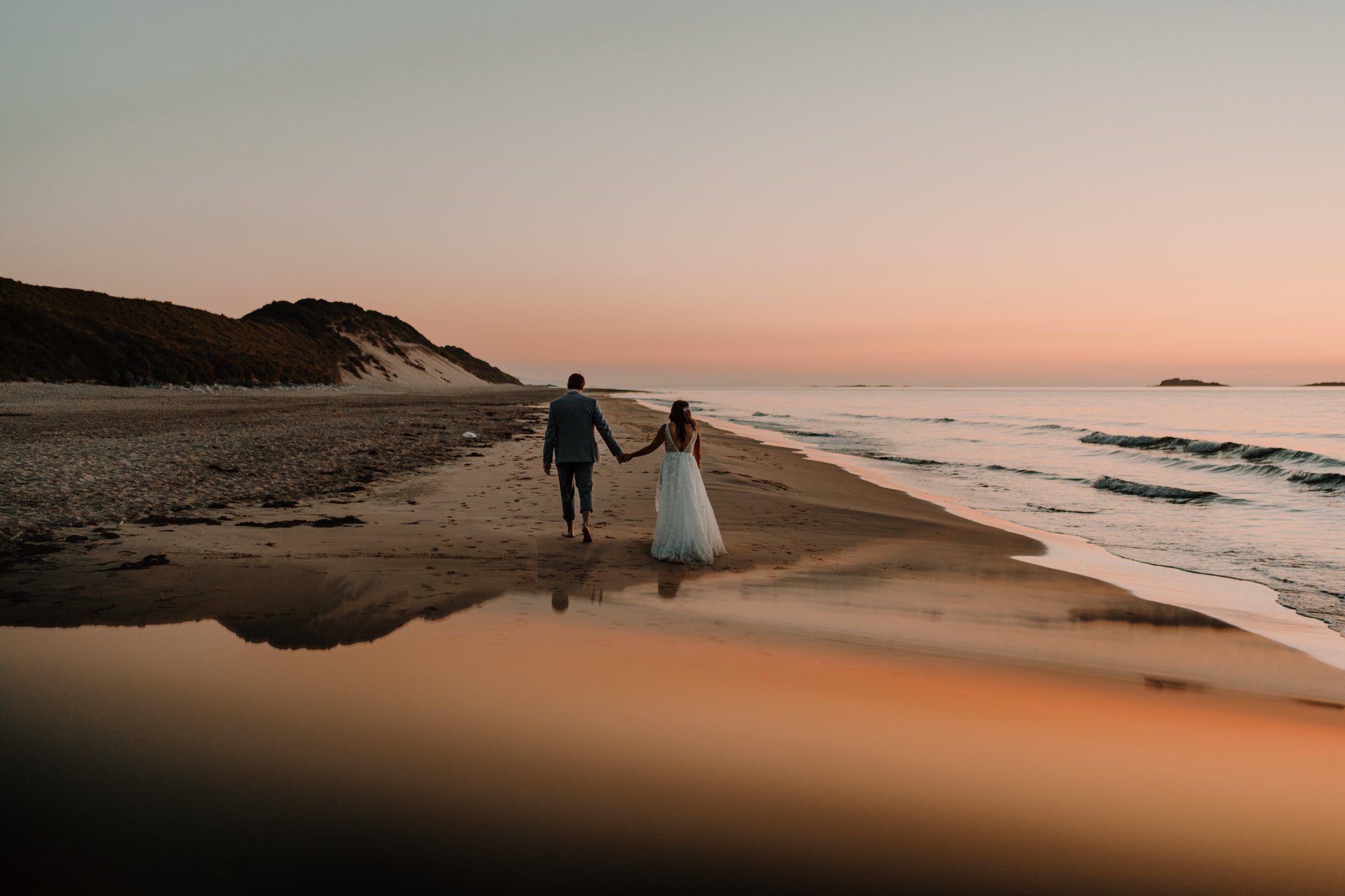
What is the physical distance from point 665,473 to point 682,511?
0.68m

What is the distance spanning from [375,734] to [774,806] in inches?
76.4

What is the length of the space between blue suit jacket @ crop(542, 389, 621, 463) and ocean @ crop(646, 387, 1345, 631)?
7.23m

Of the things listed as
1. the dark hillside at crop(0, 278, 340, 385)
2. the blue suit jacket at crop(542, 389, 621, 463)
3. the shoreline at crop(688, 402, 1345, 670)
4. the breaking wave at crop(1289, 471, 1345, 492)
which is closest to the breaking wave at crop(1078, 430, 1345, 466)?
the breaking wave at crop(1289, 471, 1345, 492)

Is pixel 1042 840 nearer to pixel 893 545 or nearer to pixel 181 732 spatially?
pixel 181 732

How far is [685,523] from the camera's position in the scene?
848 cm

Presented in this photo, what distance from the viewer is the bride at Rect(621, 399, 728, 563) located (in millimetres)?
8461

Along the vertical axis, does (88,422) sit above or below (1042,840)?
above

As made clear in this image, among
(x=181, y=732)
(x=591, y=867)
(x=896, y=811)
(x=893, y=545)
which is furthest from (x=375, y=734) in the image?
(x=893, y=545)

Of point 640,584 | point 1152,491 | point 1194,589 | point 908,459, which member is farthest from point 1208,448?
point 640,584

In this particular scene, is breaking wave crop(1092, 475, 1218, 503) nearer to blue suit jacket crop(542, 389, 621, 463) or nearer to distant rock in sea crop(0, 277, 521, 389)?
blue suit jacket crop(542, 389, 621, 463)

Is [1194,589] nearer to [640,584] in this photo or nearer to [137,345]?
[640,584]

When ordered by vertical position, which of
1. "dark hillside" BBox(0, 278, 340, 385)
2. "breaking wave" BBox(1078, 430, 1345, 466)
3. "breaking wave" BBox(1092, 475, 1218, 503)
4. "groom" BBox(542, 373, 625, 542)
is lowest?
"breaking wave" BBox(1092, 475, 1218, 503)

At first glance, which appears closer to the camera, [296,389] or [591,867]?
[591,867]

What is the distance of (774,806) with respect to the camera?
10.9ft
